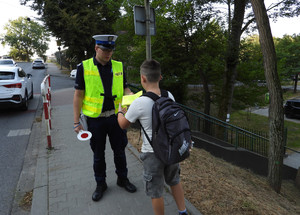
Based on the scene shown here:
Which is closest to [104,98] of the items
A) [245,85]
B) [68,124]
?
[68,124]

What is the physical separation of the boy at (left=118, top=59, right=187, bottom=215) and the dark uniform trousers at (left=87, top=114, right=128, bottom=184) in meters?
0.62

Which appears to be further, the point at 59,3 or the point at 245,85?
the point at 59,3

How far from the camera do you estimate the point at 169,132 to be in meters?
1.89

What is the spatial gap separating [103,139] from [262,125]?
616 inches

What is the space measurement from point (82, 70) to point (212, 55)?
8.71 metres

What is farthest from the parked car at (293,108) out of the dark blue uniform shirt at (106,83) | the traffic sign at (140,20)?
the dark blue uniform shirt at (106,83)

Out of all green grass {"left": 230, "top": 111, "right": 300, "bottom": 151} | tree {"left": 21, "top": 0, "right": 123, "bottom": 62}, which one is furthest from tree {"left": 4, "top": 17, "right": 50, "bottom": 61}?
green grass {"left": 230, "top": 111, "right": 300, "bottom": 151}

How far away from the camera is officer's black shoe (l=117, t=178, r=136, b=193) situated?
305cm

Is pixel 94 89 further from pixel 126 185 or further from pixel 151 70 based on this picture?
pixel 126 185

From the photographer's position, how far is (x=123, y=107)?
7.32ft

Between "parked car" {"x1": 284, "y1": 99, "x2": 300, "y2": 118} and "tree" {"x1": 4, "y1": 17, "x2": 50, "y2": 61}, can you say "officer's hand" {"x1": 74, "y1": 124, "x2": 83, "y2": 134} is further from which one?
"tree" {"x1": 4, "y1": 17, "x2": 50, "y2": 61}

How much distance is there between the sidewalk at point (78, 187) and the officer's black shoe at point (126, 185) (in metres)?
0.05

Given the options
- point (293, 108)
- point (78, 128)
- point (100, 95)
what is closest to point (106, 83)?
point (100, 95)

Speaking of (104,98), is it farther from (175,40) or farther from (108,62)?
(175,40)
